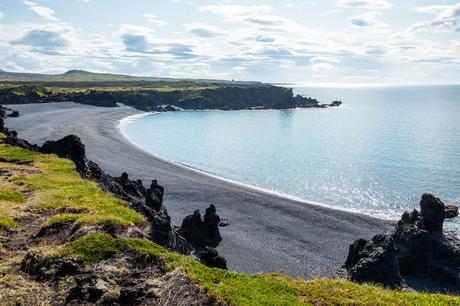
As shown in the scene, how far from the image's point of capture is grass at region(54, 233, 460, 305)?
1688cm

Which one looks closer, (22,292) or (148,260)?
(22,292)

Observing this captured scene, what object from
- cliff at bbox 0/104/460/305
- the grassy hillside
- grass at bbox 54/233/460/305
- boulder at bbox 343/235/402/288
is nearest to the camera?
grass at bbox 54/233/460/305

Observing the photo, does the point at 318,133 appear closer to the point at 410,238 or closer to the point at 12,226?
the point at 410,238

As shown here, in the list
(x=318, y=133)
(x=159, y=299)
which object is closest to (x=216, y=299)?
(x=159, y=299)

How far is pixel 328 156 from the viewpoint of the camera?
112000 millimetres

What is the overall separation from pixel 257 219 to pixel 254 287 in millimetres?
39831

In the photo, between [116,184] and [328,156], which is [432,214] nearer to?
[116,184]

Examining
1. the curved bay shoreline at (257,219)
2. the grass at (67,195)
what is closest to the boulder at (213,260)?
the grass at (67,195)

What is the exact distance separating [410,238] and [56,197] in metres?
32.1

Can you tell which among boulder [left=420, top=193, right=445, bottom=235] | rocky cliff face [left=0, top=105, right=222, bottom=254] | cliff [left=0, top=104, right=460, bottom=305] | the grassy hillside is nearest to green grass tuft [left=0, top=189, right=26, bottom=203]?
the grassy hillside

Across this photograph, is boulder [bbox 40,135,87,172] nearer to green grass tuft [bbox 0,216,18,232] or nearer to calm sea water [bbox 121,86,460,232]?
green grass tuft [bbox 0,216,18,232]

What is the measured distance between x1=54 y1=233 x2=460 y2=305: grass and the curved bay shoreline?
2206cm

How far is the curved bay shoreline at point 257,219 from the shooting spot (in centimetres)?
4391

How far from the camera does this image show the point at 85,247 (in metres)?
20.6
